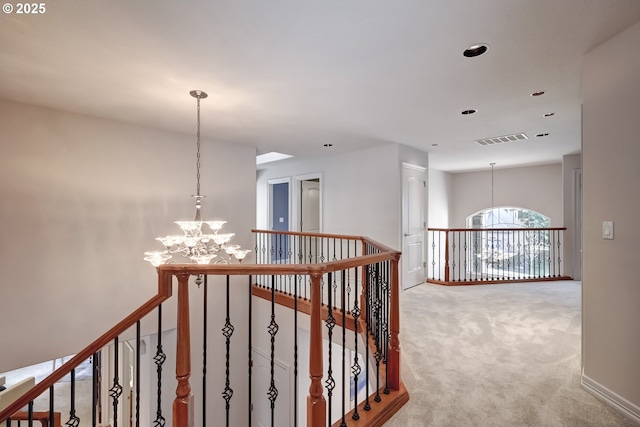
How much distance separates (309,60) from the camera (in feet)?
7.68

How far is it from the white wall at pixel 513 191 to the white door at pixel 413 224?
3.28 metres

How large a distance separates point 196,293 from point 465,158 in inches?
224

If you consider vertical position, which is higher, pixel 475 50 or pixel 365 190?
pixel 475 50

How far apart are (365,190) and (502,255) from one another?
479 cm

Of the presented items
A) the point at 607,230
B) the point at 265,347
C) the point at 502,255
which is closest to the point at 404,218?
the point at 607,230

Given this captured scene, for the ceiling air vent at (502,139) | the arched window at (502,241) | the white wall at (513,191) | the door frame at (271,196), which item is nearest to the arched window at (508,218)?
the arched window at (502,241)

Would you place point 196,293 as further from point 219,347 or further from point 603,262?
point 603,262

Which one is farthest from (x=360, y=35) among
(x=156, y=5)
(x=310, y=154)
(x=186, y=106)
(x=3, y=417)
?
(x=310, y=154)

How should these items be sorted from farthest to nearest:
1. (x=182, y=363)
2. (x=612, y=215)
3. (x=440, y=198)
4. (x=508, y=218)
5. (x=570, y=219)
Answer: (x=440, y=198) < (x=508, y=218) < (x=570, y=219) < (x=612, y=215) < (x=182, y=363)

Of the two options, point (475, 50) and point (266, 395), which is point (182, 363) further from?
point (266, 395)

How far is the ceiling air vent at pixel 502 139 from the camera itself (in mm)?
4602

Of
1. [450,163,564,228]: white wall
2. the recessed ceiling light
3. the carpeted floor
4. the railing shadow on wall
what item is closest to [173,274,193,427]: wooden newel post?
the railing shadow on wall

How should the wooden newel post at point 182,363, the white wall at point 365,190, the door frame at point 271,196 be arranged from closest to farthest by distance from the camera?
the wooden newel post at point 182,363 → the white wall at point 365,190 → the door frame at point 271,196

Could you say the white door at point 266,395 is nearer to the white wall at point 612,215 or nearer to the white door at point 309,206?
the white door at point 309,206
